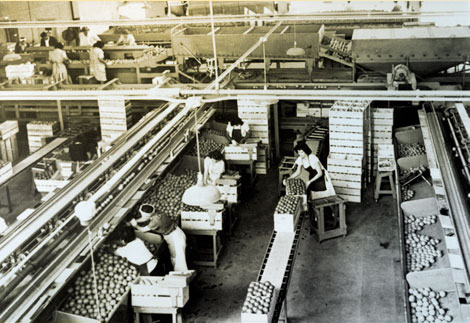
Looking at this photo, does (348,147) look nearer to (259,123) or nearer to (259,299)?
(259,123)

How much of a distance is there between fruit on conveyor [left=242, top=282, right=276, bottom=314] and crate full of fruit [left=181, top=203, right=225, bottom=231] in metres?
1.91

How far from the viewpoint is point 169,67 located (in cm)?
1519

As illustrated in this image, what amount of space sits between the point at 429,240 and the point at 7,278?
5.21 m

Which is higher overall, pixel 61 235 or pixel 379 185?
pixel 61 235

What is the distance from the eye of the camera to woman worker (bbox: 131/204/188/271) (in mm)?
7910

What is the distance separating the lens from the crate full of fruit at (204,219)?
842 centimetres

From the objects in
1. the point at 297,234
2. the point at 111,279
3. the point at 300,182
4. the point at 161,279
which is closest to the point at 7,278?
the point at 111,279

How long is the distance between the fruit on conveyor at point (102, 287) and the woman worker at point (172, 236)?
676 mm

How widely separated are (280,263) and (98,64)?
8444 mm

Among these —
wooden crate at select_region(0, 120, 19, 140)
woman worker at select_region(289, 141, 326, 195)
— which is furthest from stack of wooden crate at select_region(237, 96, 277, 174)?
wooden crate at select_region(0, 120, 19, 140)

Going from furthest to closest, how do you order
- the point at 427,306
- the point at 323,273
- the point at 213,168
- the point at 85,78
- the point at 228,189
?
the point at 85,78 → the point at 213,168 → the point at 228,189 → the point at 323,273 → the point at 427,306

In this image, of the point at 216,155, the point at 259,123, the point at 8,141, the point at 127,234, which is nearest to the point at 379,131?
the point at 259,123

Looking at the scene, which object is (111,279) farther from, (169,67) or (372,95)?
(169,67)

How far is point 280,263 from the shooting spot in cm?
724
